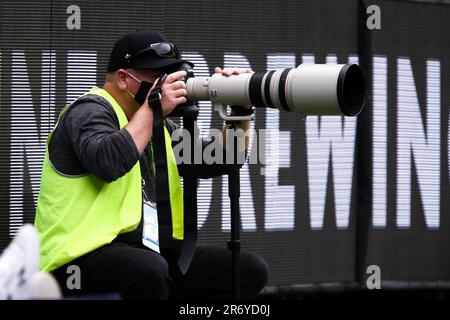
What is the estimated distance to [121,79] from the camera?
378cm

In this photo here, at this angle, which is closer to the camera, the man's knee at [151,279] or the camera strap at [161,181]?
the man's knee at [151,279]

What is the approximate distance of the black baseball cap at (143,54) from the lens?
12.2ft

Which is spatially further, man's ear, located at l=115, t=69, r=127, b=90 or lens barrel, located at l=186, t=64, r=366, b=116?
man's ear, located at l=115, t=69, r=127, b=90

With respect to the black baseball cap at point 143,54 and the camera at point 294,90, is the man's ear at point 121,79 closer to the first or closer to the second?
the black baseball cap at point 143,54

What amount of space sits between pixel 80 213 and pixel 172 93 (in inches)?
21.4

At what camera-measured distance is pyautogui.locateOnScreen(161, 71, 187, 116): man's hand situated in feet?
11.6

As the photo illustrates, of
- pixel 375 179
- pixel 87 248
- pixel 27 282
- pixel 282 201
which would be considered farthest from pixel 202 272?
pixel 27 282

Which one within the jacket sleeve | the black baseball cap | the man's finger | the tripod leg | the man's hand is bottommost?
the tripod leg

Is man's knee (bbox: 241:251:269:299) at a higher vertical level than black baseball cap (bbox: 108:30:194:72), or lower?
lower

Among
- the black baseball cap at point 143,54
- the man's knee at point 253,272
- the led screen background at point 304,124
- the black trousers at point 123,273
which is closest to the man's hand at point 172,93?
Result: the black baseball cap at point 143,54

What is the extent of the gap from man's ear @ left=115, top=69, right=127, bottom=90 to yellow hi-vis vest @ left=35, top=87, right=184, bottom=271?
354 millimetres

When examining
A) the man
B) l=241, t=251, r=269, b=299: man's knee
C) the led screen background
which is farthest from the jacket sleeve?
the led screen background

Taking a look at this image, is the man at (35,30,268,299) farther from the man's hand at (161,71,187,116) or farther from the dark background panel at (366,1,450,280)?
the dark background panel at (366,1,450,280)

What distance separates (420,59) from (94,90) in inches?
84.4
